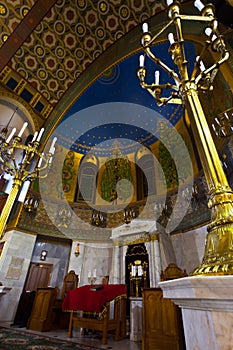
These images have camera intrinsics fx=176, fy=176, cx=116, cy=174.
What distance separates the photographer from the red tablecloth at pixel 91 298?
380 cm

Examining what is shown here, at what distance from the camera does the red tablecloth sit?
3.80 metres

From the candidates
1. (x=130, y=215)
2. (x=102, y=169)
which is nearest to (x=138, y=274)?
(x=130, y=215)

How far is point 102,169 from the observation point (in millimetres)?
11664

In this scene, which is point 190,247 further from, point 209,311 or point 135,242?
point 209,311

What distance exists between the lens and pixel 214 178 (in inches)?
48.4

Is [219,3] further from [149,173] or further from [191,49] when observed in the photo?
[149,173]

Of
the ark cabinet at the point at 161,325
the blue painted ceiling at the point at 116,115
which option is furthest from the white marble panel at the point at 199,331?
the blue painted ceiling at the point at 116,115

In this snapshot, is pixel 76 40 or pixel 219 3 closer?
pixel 219 3

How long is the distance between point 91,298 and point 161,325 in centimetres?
155

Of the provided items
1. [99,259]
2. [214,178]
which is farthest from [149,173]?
[214,178]

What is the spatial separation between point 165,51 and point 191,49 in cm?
150

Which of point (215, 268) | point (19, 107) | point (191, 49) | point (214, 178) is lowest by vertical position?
point (215, 268)

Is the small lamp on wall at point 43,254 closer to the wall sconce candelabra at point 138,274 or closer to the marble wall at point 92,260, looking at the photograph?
the marble wall at point 92,260

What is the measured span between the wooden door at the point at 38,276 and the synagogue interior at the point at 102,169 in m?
0.06
